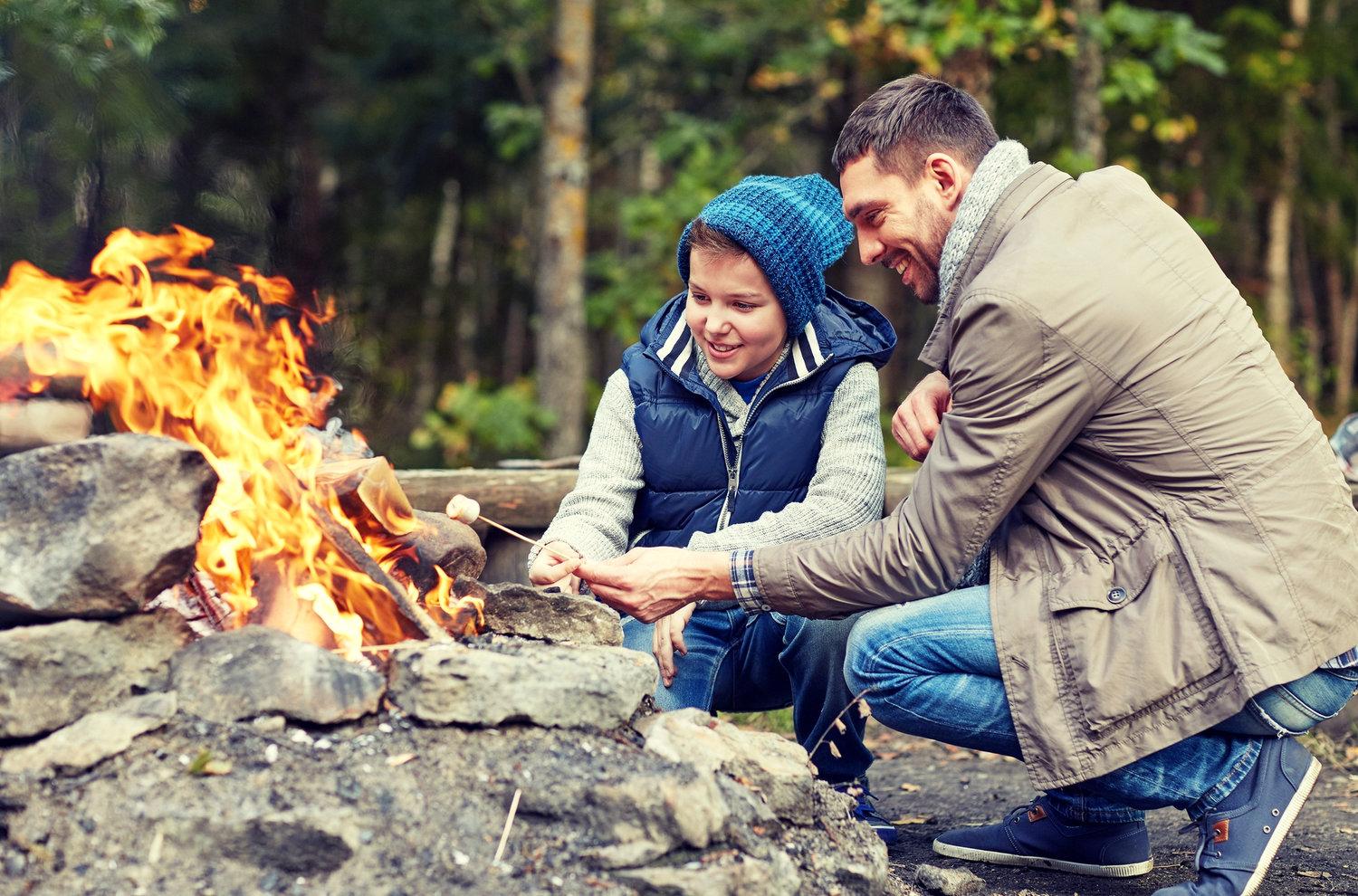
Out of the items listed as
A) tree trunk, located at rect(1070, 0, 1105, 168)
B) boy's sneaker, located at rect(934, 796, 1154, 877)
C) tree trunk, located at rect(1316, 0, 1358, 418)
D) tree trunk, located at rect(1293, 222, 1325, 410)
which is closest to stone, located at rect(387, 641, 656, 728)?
boy's sneaker, located at rect(934, 796, 1154, 877)

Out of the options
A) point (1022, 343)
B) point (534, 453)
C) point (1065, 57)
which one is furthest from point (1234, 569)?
point (1065, 57)

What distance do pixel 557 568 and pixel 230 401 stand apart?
0.92m

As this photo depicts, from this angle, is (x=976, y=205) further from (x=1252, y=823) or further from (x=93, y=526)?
(x=93, y=526)

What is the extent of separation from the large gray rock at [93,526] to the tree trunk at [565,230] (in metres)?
6.87

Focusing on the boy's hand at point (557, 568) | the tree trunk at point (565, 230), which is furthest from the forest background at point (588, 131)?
the boy's hand at point (557, 568)

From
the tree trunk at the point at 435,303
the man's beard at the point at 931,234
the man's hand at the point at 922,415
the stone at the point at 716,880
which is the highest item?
the man's beard at the point at 931,234

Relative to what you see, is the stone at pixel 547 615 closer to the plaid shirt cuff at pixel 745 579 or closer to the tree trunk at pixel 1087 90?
the plaid shirt cuff at pixel 745 579

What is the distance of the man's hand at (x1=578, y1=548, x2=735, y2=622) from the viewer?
10.2 feet

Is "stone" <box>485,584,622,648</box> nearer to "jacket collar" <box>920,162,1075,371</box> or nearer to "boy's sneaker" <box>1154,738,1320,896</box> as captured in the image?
"jacket collar" <box>920,162,1075,371</box>

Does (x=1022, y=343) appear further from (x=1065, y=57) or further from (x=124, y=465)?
(x=1065, y=57)

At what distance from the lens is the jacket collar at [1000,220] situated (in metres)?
2.99

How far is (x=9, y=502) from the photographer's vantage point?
267cm

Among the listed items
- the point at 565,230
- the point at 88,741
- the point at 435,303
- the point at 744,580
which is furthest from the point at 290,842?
the point at 435,303

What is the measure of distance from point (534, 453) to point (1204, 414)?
24.7ft
